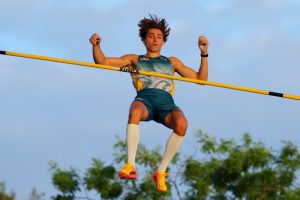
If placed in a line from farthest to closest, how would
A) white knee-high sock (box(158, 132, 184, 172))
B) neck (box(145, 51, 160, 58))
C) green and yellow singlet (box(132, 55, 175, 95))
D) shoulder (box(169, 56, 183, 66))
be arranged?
shoulder (box(169, 56, 183, 66))
neck (box(145, 51, 160, 58))
green and yellow singlet (box(132, 55, 175, 95))
white knee-high sock (box(158, 132, 184, 172))

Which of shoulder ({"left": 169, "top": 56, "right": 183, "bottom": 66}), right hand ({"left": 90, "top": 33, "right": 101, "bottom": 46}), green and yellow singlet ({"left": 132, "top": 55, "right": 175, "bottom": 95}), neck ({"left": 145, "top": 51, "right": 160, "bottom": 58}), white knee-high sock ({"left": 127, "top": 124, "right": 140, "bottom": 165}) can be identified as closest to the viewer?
white knee-high sock ({"left": 127, "top": 124, "right": 140, "bottom": 165})

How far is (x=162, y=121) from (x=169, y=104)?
0.22 m

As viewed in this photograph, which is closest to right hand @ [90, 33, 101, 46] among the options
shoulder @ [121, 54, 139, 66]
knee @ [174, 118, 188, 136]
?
shoulder @ [121, 54, 139, 66]

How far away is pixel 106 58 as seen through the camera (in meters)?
13.2

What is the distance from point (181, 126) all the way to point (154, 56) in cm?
102

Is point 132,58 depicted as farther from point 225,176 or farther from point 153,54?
point 225,176

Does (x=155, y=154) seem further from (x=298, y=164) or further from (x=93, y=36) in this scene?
(x=93, y=36)

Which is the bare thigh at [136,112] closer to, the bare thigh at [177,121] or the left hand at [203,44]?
the bare thigh at [177,121]

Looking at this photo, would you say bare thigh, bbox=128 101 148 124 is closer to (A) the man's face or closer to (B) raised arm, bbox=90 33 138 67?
(B) raised arm, bbox=90 33 138 67

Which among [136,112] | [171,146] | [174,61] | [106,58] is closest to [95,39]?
[106,58]

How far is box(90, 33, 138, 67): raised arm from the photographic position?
13.0 meters

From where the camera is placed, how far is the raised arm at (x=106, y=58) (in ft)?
42.6

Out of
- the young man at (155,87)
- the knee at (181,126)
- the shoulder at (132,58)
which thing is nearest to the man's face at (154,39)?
the young man at (155,87)

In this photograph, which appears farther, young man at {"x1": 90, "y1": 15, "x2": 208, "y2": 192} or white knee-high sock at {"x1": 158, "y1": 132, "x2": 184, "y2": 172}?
white knee-high sock at {"x1": 158, "y1": 132, "x2": 184, "y2": 172}
